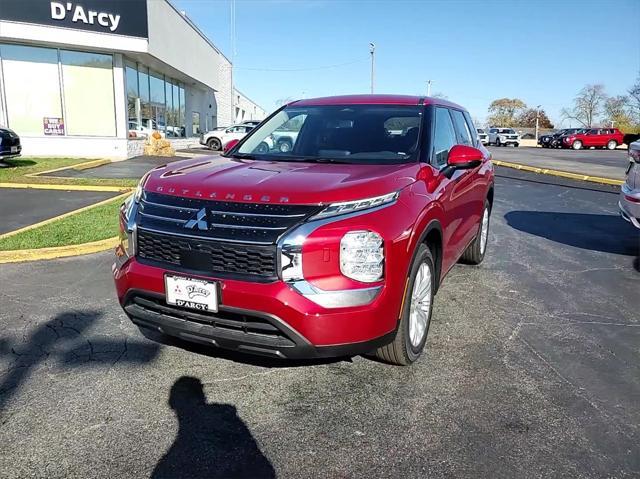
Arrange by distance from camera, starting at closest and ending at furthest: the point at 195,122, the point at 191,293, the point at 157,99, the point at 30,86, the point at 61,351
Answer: the point at 191,293 < the point at 61,351 < the point at 30,86 < the point at 157,99 < the point at 195,122

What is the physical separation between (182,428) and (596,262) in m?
5.47

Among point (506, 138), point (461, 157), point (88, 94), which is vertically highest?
point (88, 94)

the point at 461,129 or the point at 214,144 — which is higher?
the point at 461,129

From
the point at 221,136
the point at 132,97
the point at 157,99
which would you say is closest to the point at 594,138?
the point at 221,136

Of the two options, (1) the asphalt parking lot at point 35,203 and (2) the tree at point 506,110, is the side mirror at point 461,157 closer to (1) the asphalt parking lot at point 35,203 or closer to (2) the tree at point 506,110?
(1) the asphalt parking lot at point 35,203

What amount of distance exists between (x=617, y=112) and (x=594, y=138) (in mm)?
33844

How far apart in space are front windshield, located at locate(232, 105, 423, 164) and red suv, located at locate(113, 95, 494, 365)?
10.2 inches

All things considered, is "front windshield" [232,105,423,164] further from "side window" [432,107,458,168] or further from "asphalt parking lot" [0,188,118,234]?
"asphalt parking lot" [0,188,118,234]

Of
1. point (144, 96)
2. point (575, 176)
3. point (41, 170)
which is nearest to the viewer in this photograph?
point (41, 170)

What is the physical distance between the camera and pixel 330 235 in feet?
8.73

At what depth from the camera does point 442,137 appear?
4188 mm

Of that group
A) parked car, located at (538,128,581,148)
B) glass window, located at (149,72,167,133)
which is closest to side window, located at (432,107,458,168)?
glass window, located at (149,72,167,133)

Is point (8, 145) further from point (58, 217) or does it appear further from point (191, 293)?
point (191, 293)

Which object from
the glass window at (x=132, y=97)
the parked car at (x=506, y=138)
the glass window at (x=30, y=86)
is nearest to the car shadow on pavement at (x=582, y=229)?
the glass window at (x=132, y=97)
